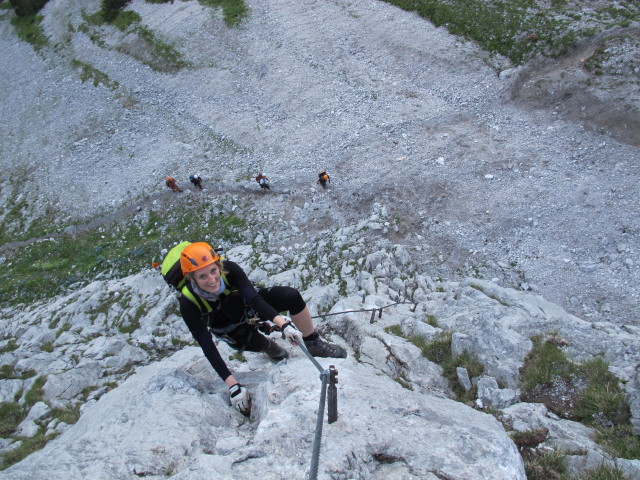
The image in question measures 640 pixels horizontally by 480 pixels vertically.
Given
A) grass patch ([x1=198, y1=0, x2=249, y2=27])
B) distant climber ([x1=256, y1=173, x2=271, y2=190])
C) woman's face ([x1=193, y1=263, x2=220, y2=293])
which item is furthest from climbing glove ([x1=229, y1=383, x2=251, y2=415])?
grass patch ([x1=198, y1=0, x2=249, y2=27])

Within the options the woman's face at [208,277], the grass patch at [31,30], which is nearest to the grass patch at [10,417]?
the woman's face at [208,277]

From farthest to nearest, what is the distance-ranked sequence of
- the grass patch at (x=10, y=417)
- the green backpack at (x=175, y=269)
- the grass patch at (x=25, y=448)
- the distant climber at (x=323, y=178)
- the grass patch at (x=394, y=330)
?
the distant climber at (x=323, y=178) < the grass patch at (x=10, y=417) < the grass patch at (x=394, y=330) < the grass patch at (x=25, y=448) < the green backpack at (x=175, y=269)

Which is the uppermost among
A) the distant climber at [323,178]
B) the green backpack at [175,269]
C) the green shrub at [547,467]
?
the green backpack at [175,269]

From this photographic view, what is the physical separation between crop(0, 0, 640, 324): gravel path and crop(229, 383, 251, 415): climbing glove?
26.8 ft

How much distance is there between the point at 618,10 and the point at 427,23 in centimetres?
939

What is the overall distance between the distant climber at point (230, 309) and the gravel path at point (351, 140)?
7480 millimetres

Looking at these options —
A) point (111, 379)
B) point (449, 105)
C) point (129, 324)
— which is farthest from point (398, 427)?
point (449, 105)

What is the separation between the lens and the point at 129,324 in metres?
13.8

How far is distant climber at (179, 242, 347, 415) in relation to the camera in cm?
542

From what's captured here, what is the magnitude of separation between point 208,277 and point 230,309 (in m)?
1.19

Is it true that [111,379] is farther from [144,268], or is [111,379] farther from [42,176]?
[42,176]

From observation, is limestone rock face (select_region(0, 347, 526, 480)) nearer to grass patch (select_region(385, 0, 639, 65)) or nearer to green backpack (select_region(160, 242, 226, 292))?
green backpack (select_region(160, 242, 226, 292))

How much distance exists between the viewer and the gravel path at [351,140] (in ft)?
43.2

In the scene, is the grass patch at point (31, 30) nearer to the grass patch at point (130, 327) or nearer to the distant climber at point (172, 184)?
the distant climber at point (172, 184)
